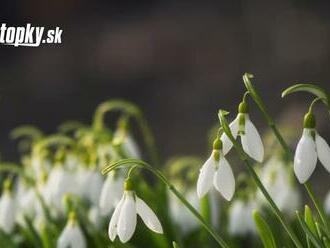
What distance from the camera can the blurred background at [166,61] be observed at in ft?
23.6

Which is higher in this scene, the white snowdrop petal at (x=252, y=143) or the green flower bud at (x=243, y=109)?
the green flower bud at (x=243, y=109)

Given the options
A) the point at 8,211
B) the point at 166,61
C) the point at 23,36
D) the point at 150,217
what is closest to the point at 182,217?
the point at 8,211

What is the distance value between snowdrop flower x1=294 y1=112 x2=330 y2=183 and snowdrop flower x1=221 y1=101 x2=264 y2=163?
9 cm

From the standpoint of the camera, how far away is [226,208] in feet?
11.2

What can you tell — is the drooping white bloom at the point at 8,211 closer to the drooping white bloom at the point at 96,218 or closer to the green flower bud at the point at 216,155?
the drooping white bloom at the point at 96,218

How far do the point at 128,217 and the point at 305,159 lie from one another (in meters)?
0.39

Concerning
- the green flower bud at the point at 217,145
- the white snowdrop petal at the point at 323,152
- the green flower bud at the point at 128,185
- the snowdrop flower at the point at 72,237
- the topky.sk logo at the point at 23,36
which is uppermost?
the topky.sk logo at the point at 23,36

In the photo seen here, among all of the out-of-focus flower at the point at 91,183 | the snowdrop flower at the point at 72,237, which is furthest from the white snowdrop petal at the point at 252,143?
the out-of-focus flower at the point at 91,183

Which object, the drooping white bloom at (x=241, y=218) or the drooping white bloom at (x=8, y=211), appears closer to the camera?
the drooping white bloom at (x=8, y=211)

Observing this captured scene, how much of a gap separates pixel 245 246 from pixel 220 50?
4.71m

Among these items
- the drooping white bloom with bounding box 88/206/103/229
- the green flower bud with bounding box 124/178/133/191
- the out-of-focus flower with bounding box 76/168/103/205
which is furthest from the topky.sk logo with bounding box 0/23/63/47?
the green flower bud with bounding box 124/178/133/191

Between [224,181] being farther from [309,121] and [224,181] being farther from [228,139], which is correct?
[309,121]

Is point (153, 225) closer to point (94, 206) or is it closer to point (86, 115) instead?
point (94, 206)

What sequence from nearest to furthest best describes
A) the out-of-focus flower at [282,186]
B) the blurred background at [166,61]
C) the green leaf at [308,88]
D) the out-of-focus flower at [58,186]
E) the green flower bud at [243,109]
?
the green leaf at [308,88] < the green flower bud at [243,109] < the out-of-focus flower at [58,186] < the out-of-focus flower at [282,186] < the blurred background at [166,61]
